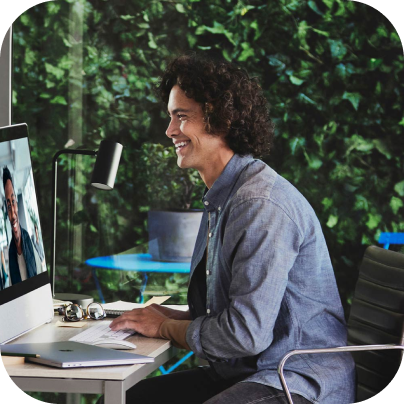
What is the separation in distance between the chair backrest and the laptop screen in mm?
966

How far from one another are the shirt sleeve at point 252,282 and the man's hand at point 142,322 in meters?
0.15

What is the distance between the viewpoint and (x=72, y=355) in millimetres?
1482

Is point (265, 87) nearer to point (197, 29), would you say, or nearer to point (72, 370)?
point (197, 29)

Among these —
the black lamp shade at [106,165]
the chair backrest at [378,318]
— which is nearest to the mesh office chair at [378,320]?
the chair backrest at [378,318]

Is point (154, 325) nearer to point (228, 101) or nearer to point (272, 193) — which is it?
point (272, 193)

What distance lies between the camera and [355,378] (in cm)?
174

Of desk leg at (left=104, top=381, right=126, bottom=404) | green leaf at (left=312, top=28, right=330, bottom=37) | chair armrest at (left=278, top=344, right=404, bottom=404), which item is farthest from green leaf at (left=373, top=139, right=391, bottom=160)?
desk leg at (left=104, top=381, right=126, bottom=404)

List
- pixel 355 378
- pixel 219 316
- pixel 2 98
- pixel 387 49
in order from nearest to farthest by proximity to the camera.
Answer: pixel 219 316 → pixel 355 378 → pixel 2 98 → pixel 387 49

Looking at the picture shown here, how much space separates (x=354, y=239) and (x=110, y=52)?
5.04 feet

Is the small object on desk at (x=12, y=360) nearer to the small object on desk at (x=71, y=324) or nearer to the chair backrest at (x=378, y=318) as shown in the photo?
the small object on desk at (x=71, y=324)

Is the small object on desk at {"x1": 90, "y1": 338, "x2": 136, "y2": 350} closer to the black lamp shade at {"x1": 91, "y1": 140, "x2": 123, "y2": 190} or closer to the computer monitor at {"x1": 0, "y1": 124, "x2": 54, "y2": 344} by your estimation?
the computer monitor at {"x1": 0, "y1": 124, "x2": 54, "y2": 344}

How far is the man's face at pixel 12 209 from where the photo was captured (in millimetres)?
1731

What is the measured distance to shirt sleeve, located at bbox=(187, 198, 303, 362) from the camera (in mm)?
1557

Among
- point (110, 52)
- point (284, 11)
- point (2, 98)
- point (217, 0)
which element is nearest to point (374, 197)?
point (284, 11)
